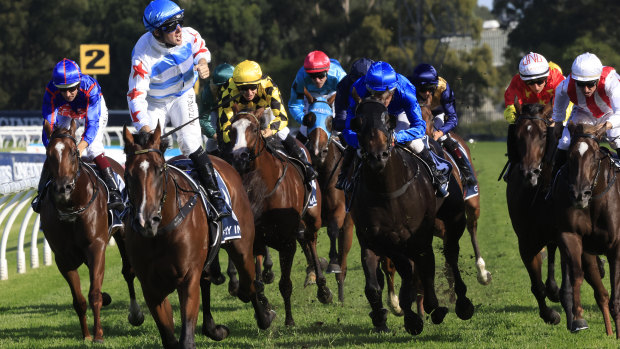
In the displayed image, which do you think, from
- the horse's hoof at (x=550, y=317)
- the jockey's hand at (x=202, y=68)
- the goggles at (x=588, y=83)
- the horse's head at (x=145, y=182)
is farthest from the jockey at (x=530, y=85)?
the horse's head at (x=145, y=182)

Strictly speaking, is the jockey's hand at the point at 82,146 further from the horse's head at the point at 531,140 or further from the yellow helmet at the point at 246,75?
the horse's head at the point at 531,140

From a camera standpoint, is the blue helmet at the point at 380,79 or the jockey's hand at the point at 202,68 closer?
the blue helmet at the point at 380,79

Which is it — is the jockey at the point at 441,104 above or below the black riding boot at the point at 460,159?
above

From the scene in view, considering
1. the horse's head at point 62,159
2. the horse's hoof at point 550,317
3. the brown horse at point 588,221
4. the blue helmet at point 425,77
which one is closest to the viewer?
the brown horse at point 588,221

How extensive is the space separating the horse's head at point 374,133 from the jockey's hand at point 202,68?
1.26 m

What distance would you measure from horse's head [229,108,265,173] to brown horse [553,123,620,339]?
93.7 inches

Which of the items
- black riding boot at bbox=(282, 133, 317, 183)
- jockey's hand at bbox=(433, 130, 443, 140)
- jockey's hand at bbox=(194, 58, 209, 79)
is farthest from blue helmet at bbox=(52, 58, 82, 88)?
jockey's hand at bbox=(433, 130, 443, 140)

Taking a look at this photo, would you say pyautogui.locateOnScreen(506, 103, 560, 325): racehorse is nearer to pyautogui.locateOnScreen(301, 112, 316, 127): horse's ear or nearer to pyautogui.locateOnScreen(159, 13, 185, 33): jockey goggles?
pyautogui.locateOnScreen(301, 112, 316, 127): horse's ear

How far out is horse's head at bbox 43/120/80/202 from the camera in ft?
25.2

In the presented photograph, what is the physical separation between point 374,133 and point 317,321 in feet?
7.68

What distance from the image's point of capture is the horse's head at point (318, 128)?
10.1m

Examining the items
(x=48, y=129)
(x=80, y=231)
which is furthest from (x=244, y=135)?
(x=80, y=231)

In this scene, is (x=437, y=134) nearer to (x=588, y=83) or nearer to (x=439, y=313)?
(x=588, y=83)

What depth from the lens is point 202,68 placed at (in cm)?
742
